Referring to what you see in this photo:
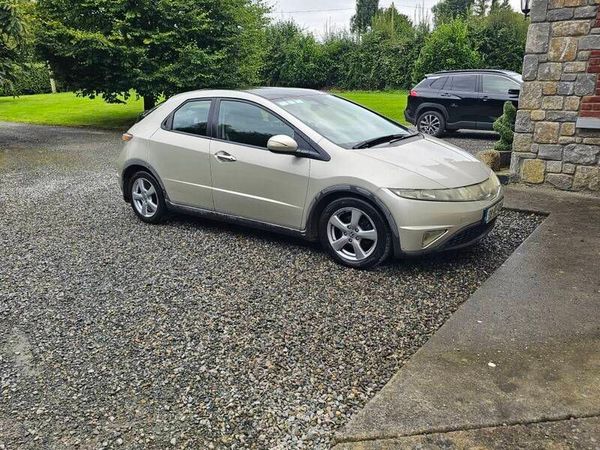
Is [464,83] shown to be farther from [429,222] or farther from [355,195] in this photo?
[429,222]

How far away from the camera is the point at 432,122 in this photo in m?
13.1

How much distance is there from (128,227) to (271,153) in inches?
84.2

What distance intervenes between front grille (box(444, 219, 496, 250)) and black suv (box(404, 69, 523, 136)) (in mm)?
8580

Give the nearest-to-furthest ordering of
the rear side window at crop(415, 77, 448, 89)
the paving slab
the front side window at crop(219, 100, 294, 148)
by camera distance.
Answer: the paving slab, the front side window at crop(219, 100, 294, 148), the rear side window at crop(415, 77, 448, 89)

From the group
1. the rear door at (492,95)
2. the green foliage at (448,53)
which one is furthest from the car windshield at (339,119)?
the green foliage at (448,53)

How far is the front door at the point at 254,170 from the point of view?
188 inches

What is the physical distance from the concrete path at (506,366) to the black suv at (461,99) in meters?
8.57

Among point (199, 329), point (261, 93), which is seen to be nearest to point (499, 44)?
point (261, 93)

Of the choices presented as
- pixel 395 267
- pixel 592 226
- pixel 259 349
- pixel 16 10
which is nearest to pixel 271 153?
pixel 395 267

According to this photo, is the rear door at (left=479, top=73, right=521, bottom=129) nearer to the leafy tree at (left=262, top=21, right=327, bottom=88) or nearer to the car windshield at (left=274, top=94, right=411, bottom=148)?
the car windshield at (left=274, top=94, right=411, bottom=148)

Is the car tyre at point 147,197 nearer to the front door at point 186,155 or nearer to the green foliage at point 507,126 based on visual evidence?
the front door at point 186,155

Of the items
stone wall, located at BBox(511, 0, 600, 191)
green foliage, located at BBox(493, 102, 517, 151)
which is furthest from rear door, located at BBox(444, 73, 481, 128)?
stone wall, located at BBox(511, 0, 600, 191)

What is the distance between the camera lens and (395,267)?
15.1 ft

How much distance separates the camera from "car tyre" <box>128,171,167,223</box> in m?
5.92
